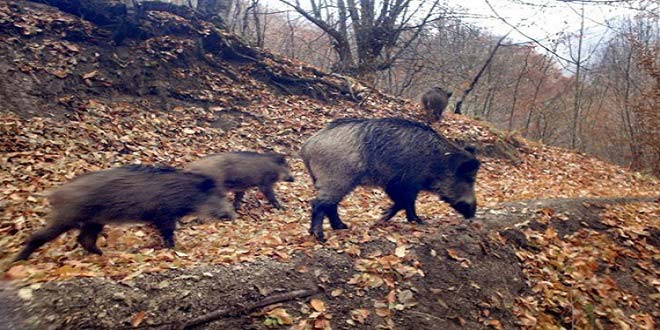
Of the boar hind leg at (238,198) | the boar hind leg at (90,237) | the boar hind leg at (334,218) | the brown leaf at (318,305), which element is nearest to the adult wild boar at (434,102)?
the boar hind leg at (238,198)

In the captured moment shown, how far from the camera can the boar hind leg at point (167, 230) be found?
6270 millimetres

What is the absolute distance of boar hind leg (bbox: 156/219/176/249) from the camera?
6270mm

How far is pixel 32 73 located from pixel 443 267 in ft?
29.0

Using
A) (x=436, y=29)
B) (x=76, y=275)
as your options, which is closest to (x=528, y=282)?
(x=76, y=275)

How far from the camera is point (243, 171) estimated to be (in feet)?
26.9

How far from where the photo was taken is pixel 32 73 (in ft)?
32.1

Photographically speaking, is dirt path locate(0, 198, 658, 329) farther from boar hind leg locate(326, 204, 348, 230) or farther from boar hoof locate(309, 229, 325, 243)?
boar hind leg locate(326, 204, 348, 230)

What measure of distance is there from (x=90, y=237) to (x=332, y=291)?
9.90ft

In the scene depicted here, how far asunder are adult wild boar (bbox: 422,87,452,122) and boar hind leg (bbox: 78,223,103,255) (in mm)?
11024

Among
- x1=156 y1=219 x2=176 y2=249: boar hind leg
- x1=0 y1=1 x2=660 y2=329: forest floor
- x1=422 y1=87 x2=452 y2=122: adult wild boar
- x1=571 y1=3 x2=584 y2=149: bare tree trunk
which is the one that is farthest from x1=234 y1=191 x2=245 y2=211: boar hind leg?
x1=571 y1=3 x2=584 y2=149: bare tree trunk

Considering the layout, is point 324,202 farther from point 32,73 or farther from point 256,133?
point 32,73

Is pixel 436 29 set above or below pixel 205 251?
above

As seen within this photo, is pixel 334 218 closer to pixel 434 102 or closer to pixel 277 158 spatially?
pixel 277 158

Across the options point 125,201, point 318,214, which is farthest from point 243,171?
point 125,201
